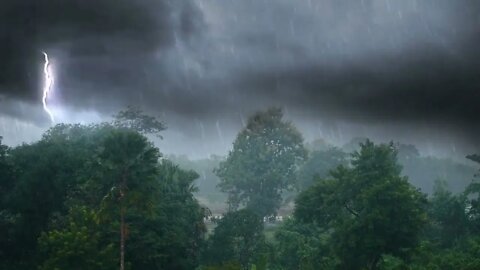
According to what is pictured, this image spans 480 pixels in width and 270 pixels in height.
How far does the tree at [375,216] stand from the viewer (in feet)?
129

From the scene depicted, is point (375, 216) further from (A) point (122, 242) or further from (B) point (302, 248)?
(A) point (122, 242)

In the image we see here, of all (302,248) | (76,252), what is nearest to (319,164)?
(302,248)

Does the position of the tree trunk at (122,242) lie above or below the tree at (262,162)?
below

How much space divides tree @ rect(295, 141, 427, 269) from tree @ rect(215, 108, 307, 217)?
33504 mm

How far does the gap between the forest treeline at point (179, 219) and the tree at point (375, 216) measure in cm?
10

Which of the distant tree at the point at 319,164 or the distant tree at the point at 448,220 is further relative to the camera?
the distant tree at the point at 319,164

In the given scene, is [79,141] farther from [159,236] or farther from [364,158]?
[364,158]

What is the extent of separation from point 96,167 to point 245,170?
41.1m

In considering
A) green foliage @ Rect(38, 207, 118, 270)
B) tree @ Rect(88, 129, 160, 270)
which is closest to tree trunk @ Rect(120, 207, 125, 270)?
tree @ Rect(88, 129, 160, 270)

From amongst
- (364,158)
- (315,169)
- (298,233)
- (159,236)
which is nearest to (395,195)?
(364,158)

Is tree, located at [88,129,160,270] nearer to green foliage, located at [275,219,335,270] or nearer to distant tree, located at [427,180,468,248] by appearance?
green foliage, located at [275,219,335,270]

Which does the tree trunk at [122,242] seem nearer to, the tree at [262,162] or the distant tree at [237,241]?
the distant tree at [237,241]

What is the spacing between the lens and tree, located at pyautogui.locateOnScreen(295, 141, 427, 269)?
3931 centimetres

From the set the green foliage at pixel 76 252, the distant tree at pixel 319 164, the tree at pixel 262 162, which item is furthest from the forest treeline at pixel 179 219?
the distant tree at pixel 319 164
